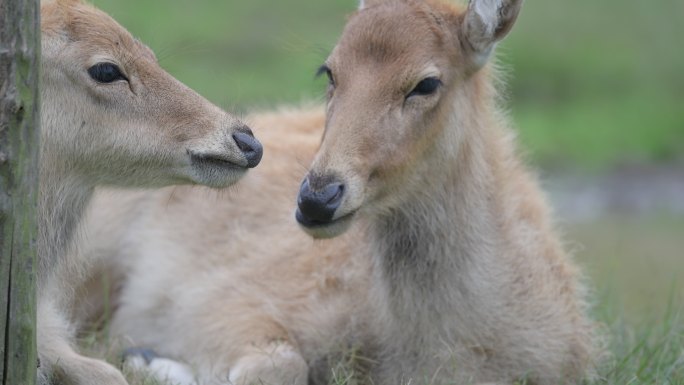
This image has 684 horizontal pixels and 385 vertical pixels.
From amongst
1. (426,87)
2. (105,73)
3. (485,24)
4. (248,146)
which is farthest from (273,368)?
(485,24)

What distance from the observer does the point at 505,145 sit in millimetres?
9391

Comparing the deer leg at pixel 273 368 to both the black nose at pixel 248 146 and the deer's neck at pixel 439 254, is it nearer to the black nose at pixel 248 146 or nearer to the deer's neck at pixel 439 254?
the deer's neck at pixel 439 254

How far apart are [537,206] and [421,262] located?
148 cm

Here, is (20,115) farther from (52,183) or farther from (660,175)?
(660,175)

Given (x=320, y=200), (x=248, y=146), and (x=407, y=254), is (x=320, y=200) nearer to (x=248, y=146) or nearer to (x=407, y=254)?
(x=248, y=146)

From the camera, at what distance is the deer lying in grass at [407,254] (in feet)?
26.0

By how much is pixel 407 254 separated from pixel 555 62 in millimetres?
20470

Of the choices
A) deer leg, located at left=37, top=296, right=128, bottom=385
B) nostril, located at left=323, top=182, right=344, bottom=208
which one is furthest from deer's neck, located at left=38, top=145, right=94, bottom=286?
nostril, located at left=323, top=182, right=344, bottom=208

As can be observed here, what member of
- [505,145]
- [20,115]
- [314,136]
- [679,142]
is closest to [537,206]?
[505,145]

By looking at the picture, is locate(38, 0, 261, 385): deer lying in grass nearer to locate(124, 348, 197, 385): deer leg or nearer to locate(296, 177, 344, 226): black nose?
locate(296, 177, 344, 226): black nose

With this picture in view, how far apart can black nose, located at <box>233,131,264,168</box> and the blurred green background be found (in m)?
14.2

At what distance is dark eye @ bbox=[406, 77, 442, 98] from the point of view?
806cm

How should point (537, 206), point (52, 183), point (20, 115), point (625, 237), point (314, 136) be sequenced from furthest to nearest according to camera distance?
point (625, 237) → point (314, 136) → point (537, 206) → point (52, 183) → point (20, 115)

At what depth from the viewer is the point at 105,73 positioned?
289 inches
